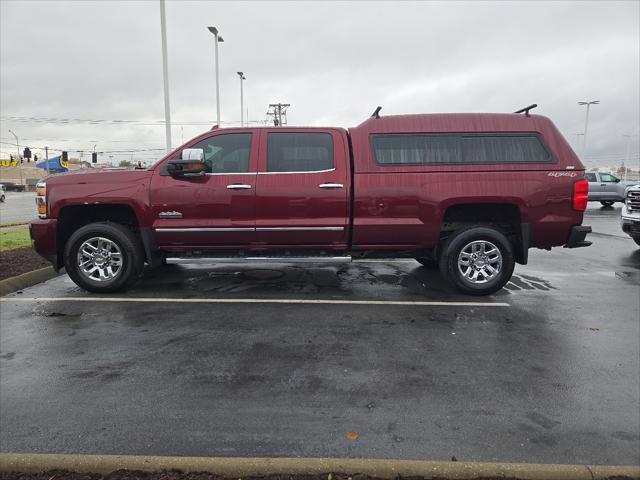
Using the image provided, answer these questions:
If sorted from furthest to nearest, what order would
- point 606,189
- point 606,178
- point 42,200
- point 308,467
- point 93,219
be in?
point 606,178, point 606,189, point 93,219, point 42,200, point 308,467

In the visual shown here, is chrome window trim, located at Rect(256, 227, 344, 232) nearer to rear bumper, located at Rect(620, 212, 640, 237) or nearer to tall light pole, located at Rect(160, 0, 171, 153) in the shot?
rear bumper, located at Rect(620, 212, 640, 237)

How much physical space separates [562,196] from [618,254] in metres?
5.02

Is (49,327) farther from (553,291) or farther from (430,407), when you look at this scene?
(553,291)

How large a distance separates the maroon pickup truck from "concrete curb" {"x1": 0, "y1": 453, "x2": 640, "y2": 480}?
145 inches

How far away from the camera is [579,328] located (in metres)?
4.58

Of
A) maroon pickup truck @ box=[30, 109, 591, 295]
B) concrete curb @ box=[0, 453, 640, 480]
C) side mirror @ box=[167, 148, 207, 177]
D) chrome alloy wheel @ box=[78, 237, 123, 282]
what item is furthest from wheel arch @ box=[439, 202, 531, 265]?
chrome alloy wheel @ box=[78, 237, 123, 282]

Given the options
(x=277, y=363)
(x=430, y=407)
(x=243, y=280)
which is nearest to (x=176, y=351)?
(x=277, y=363)

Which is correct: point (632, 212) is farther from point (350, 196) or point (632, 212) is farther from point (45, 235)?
point (45, 235)

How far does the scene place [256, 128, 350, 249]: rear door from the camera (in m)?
5.66

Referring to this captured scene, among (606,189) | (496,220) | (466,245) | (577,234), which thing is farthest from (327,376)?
(606,189)

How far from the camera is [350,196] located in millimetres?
5645

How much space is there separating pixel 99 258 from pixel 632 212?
1032 cm

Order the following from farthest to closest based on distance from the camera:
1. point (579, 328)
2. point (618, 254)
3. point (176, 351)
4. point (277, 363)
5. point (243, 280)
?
point (618, 254)
point (243, 280)
point (579, 328)
point (176, 351)
point (277, 363)

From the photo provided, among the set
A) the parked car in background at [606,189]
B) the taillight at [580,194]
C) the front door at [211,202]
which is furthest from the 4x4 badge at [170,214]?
the parked car in background at [606,189]
